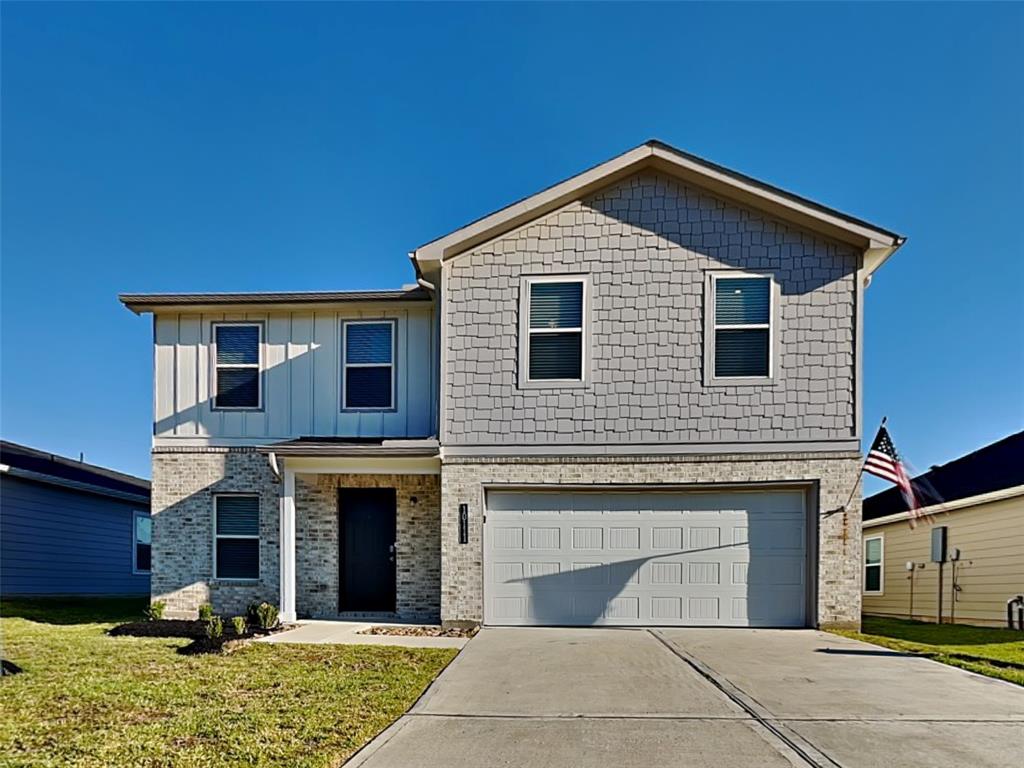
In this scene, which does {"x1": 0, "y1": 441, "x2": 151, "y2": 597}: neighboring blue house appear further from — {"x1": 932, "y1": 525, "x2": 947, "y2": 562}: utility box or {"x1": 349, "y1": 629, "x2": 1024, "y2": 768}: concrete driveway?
{"x1": 932, "y1": 525, "x2": 947, "y2": 562}: utility box

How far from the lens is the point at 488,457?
10.3 meters

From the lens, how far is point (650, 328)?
10281mm

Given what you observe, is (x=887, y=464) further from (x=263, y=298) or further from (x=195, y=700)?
(x=263, y=298)

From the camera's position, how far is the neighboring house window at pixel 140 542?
18.0 m

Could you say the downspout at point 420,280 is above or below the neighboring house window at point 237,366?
above

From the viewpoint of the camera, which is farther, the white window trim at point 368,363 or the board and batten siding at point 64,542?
→ the board and batten siding at point 64,542

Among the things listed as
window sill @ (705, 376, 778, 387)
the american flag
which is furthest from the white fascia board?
the american flag

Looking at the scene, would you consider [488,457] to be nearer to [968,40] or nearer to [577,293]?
[577,293]

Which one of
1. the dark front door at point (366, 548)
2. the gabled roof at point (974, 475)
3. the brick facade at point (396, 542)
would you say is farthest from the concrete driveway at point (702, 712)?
the gabled roof at point (974, 475)

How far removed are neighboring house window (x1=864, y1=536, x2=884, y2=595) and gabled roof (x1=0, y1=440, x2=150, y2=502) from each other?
1923 cm

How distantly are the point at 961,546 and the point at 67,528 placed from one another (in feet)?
64.6

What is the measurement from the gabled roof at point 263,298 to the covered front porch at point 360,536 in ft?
8.06

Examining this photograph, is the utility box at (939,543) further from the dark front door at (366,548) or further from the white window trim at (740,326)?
the dark front door at (366,548)

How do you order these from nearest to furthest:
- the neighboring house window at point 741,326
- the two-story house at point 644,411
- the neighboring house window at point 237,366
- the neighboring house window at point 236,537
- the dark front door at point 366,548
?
1. the two-story house at point 644,411
2. the neighboring house window at point 741,326
3. the dark front door at point 366,548
4. the neighboring house window at point 236,537
5. the neighboring house window at point 237,366
